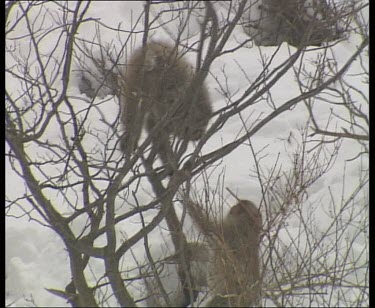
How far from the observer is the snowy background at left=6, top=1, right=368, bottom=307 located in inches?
152

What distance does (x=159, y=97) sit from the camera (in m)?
3.02

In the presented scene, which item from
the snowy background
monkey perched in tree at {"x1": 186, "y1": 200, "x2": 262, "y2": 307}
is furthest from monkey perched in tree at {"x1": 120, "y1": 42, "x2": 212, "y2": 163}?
monkey perched in tree at {"x1": 186, "y1": 200, "x2": 262, "y2": 307}

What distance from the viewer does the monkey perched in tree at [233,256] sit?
2742 mm

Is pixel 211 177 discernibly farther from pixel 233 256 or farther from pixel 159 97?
pixel 233 256

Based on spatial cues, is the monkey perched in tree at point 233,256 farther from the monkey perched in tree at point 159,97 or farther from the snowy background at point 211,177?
the monkey perched in tree at point 159,97

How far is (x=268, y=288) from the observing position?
2.79 m

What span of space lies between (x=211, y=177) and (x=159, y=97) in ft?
5.88

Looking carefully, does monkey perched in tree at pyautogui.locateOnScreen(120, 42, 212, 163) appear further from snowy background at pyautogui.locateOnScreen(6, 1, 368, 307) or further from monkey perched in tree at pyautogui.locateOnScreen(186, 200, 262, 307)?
monkey perched in tree at pyautogui.locateOnScreen(186, 200, 262, 307)

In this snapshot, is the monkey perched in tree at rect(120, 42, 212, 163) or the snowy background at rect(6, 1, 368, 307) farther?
the snowy background at rect(6, 1, 368, 307)

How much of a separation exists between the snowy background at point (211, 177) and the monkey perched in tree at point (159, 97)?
20 cm

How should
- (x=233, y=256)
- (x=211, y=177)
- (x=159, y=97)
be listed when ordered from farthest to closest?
(x=211, y=177), (x=159, y=97), (x=233, y=256)

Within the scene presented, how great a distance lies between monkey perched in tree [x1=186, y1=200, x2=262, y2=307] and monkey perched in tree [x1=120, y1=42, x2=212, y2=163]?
0.39 m

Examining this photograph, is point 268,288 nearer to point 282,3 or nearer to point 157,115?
point 157,115

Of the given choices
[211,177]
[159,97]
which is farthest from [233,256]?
[211,177]
